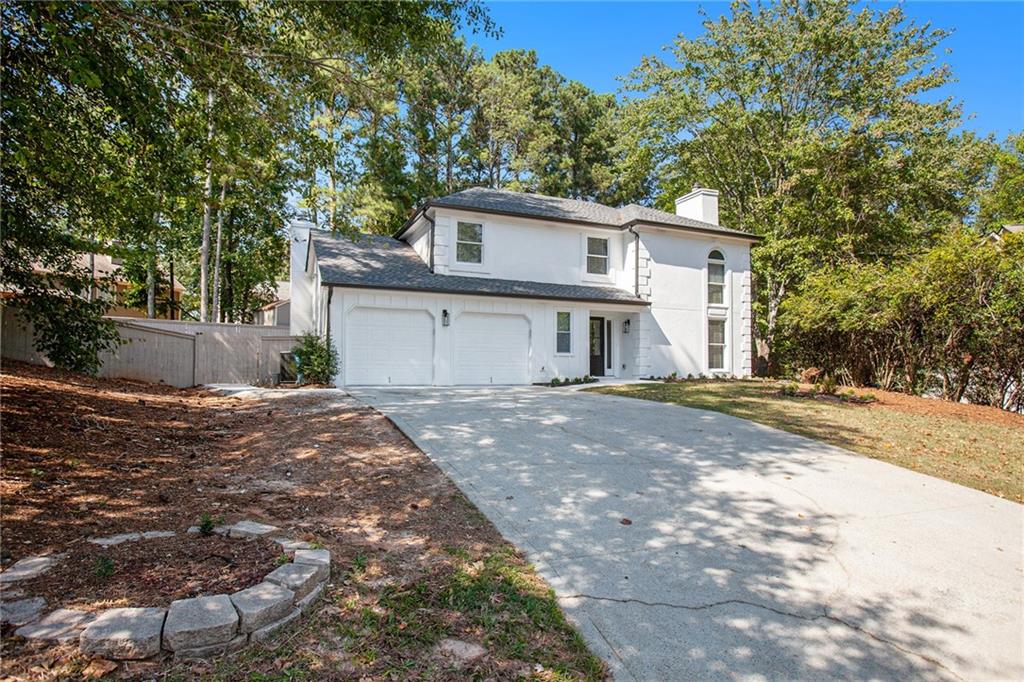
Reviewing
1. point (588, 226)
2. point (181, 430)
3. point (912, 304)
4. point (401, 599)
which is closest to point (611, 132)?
point (588, 226)

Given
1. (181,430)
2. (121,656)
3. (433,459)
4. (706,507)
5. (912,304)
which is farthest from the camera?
(912,304)

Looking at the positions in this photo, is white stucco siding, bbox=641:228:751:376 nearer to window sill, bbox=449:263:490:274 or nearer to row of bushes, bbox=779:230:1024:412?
row of bushes, bbox=779:230:1024:412

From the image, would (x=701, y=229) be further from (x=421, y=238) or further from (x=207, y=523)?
(x=207, y=523)

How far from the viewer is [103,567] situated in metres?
2.79

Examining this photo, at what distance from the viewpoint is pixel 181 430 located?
23.3ft

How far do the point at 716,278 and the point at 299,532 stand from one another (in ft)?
57.5

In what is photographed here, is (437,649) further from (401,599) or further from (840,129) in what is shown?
(840,129)

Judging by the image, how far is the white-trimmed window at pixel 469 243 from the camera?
15.6m

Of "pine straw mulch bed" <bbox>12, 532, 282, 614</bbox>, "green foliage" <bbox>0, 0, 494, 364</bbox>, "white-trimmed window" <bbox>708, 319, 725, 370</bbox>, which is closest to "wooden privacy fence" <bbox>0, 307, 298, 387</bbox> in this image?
"green foliage" <bbox>0, 0, 494, 364</bbox>

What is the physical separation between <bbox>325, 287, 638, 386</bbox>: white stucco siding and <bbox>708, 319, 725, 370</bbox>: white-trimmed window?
3.52 m

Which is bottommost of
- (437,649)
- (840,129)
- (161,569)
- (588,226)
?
(437,649)

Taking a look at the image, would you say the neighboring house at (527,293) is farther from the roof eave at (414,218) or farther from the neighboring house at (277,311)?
the neighboring house at (277,311)

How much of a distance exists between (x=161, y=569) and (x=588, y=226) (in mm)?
15752

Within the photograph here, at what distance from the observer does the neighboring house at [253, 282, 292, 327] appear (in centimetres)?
3066
